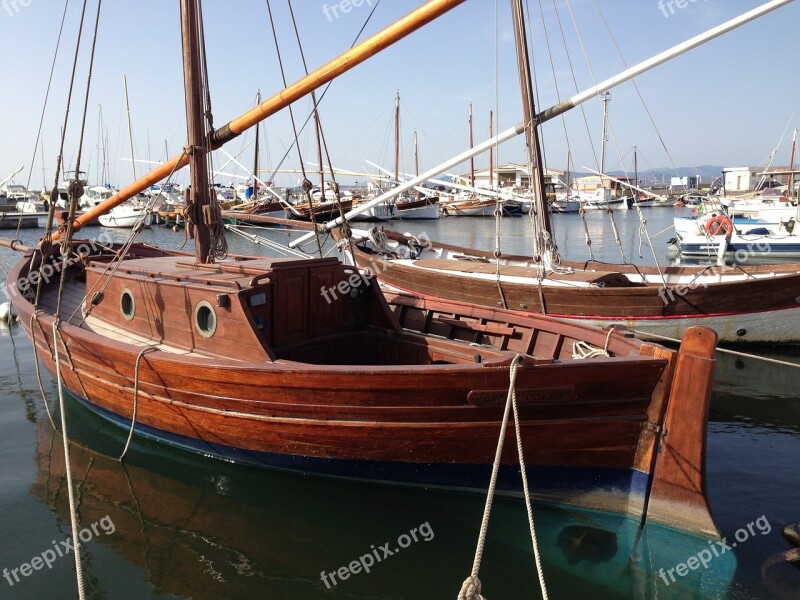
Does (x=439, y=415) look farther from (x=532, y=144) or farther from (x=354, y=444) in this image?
(x=532, y=144)

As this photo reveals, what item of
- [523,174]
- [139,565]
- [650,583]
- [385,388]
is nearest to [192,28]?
[385,388]

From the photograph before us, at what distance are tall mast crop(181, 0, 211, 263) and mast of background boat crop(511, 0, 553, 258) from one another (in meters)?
7.22

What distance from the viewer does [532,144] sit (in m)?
13.0

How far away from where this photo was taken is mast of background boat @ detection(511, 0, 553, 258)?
42.6 ft

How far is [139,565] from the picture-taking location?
5730 millimetres

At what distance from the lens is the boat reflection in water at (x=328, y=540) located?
5.44m

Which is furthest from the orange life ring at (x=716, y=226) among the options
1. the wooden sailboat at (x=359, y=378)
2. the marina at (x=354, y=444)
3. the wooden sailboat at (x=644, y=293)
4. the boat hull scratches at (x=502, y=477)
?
the boat hull scratches at (x=502, y=477)

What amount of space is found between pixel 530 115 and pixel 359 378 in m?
8.95

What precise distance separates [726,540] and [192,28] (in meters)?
8.93

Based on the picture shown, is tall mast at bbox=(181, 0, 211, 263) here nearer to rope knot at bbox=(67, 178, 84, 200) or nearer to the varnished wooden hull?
rope knot at bbox=(67, 178, 84, 200)

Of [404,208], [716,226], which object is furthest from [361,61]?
[404,208]

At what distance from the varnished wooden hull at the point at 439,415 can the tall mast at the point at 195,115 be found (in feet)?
7.63

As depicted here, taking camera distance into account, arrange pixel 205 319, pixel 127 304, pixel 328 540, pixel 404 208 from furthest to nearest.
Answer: pixel 404 208 < pixel 127 304 < pixel 205 319 < pixel 328 540

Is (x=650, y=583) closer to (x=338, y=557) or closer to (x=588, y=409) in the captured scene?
(x=588, y=409)
